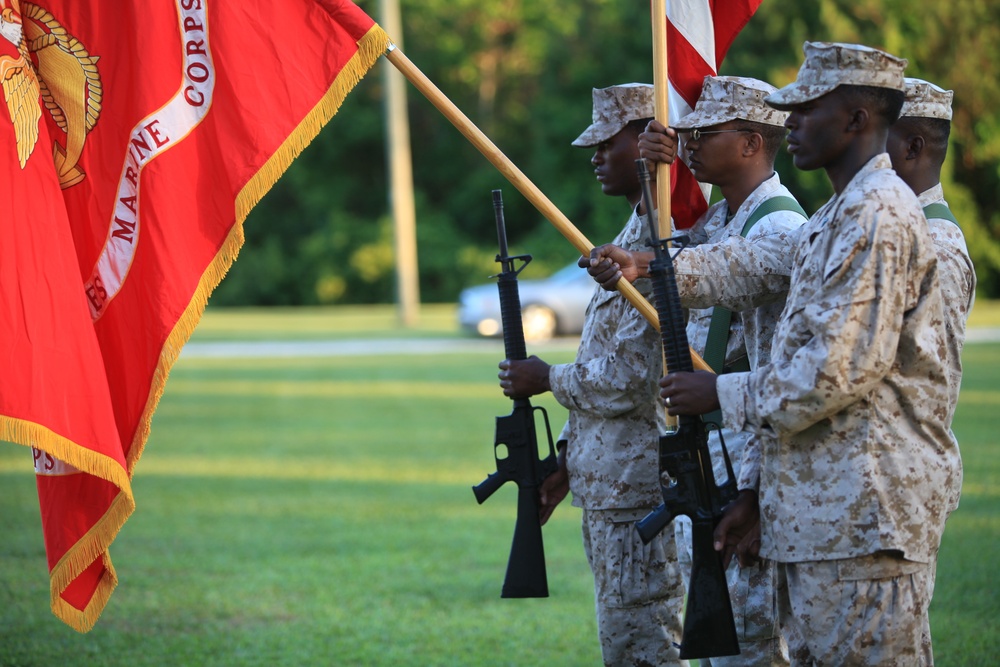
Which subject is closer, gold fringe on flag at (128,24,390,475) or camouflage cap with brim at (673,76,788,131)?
camouflage cap with brim at (673,76,788,131)

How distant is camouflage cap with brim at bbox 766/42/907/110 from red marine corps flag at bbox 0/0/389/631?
151cm

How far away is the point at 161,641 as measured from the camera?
6289 millimetres

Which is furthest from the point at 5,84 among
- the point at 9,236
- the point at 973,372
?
the point at 973,372

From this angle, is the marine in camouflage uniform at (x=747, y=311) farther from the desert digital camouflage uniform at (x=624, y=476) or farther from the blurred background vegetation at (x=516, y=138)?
the blurred background vegetation at (x=516, y=138)

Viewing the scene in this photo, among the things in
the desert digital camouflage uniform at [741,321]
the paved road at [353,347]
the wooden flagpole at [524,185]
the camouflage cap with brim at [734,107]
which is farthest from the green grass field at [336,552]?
the paved road at [353,347]

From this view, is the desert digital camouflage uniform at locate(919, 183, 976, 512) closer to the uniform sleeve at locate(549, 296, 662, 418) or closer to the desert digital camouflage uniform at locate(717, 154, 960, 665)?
the desert digital camouflage uniform at locate(717, 154, 960, 665)

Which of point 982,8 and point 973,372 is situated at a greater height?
point 982,8

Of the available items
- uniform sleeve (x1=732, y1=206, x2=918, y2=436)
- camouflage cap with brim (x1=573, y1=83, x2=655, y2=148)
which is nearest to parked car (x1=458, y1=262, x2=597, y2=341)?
camouflage cap with brim (x1=573, y1=83, x2=655, y2=148)

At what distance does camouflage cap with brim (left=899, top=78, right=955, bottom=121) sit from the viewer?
407 cm

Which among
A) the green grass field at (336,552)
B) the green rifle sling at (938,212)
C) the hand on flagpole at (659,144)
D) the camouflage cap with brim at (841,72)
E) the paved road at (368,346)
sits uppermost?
the camouflage cap with brim at (841,72)

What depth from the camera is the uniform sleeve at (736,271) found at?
145 inches

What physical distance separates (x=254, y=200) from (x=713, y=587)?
200 centimetres

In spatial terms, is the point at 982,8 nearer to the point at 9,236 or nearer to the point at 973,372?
the point at 973,372

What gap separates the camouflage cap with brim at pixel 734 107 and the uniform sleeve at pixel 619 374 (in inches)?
26.1
